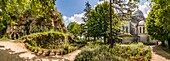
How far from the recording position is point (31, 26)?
37094 mm

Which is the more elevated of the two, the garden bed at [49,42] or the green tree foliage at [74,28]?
the garden bed at [49,42]

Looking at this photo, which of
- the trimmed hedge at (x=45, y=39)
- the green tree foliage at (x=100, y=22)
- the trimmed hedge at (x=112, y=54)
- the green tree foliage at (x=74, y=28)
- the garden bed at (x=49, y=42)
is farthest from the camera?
the green tree foliage at (x=74, y=28)

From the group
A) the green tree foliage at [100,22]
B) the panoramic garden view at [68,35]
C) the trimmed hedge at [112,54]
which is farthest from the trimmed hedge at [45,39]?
the green tree foliage at [100,22]

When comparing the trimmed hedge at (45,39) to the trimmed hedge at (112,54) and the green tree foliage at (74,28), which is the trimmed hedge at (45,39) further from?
the green tree foliage at (74,28)

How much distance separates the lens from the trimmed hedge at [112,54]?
64.8ft

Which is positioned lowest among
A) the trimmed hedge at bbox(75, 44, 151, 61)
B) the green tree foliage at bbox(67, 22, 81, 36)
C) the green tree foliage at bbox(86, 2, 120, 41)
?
the green tree foliage at bbox(67, 22, 81, 36)

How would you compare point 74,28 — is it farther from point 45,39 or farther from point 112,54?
point 112,54

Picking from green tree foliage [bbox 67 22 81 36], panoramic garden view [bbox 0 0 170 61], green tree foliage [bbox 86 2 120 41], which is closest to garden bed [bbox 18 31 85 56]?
panoramic garden view [bbox 0 0 170 61]

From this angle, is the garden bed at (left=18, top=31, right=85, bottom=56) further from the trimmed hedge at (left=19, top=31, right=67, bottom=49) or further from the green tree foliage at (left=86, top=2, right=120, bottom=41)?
the green tree foliage at (left=86, top=2, right=120, bottom=41)

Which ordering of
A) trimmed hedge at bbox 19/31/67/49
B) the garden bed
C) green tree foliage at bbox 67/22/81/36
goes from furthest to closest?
1. green tree foliage at bbox 67/22/81/36
2. trimmed hedge at bbox 19/31/67/49
3. the garden bed

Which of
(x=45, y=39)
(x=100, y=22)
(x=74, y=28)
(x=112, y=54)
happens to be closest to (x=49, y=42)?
(x=45, y=39)

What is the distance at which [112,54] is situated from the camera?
2103cm

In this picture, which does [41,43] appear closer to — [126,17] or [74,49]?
[74,49]

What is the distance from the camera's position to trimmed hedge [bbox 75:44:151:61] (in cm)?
1975
